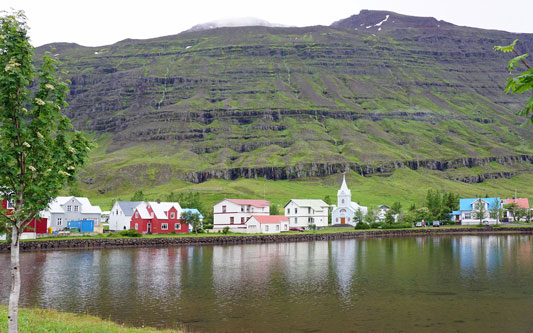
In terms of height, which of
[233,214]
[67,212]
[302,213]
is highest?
[67,212]

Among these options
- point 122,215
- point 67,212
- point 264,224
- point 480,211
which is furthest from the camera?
point 480,211

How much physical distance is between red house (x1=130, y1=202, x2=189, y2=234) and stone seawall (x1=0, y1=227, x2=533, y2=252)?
43.3 feet

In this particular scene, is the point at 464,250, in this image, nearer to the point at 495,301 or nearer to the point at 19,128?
the point at 495,301

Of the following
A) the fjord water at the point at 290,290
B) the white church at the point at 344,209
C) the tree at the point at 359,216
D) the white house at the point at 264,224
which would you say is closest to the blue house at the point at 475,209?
the white church at the point at 344,209

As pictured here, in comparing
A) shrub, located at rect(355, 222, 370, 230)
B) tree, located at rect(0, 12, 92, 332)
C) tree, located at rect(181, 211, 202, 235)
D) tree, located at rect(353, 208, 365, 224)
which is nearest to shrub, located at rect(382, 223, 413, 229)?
shrub, located at rect(355, 222, 370, 230)

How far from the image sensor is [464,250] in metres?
83.9

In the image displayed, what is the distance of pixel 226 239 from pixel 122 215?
2845 centimetres

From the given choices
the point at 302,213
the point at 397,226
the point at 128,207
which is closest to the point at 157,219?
the point at 128,207

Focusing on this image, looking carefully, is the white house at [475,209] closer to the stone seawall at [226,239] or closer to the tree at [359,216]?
the stone seawall at [226,239]

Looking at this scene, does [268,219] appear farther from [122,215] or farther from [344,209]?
[344,209]

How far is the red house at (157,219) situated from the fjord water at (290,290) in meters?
32.5

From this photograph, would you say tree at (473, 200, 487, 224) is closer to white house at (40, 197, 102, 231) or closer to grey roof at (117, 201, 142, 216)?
grey roof at (117, 201, 142, 216)

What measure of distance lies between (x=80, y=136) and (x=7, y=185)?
3.06 meters

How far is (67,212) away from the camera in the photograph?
106 m
